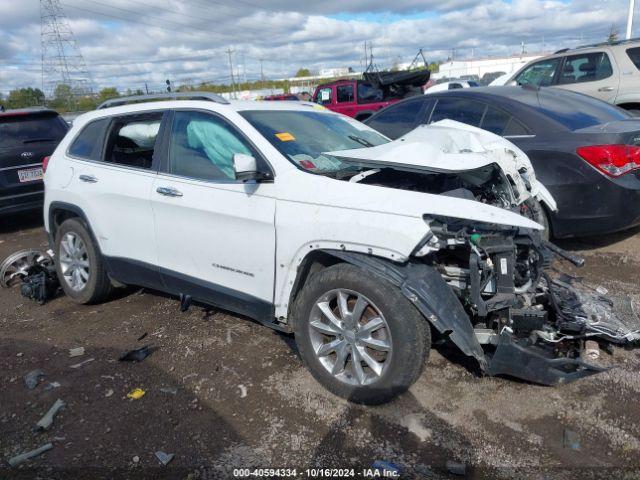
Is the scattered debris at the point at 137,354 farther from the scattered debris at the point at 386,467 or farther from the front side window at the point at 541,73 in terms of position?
the front side window at the point at 541,73

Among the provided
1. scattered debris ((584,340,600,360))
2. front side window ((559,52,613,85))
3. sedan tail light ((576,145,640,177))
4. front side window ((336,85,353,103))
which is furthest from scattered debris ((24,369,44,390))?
front side window ((336,85,353,103))

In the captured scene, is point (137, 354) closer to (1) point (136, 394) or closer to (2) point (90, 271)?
(1) point (136, 394)

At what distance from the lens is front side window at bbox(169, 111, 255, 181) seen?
12.0 ft

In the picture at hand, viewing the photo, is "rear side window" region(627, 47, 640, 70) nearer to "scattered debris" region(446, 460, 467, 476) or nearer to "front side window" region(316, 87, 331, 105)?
"scattered debris" region(446, 460, 467, 476)

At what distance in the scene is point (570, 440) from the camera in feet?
8.98

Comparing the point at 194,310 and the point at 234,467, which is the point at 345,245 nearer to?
the point at 234,467

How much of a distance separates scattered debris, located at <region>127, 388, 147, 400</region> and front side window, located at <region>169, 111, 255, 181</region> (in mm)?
1522

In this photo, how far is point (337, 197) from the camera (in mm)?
3080

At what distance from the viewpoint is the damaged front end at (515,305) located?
2.83m

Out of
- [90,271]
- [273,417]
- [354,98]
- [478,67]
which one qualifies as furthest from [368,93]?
[478,67]

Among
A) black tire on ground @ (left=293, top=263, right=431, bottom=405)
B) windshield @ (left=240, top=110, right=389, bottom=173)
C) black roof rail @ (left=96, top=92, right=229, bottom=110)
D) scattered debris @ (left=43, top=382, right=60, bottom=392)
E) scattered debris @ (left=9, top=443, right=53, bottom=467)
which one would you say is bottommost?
scattered debris @ (left=9, top=443, right=53, bottom=467)

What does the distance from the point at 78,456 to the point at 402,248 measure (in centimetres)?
211

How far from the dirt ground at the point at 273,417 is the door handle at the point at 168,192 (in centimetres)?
117

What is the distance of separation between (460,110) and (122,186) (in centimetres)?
374
